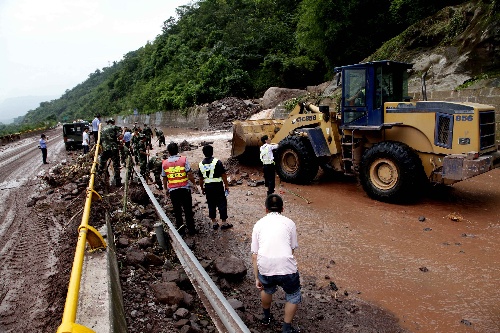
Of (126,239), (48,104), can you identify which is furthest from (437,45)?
(48,104)

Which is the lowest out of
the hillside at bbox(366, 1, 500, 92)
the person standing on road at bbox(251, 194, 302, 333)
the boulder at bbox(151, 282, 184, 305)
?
the boulder at bbox(151, 282, 184, 305)

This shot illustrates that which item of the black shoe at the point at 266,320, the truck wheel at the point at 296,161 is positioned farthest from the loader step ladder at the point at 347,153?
the black shoe at the point at 266,320

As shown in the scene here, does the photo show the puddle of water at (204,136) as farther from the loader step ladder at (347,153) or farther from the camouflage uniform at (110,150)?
the loader step ladder at (347,153)

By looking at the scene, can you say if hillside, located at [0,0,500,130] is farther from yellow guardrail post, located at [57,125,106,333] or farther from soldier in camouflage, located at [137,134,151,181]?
yellow guardrail post, located at [57,125,106,333]

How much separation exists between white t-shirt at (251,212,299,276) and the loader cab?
5.57 meters

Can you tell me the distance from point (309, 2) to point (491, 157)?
62.9ft

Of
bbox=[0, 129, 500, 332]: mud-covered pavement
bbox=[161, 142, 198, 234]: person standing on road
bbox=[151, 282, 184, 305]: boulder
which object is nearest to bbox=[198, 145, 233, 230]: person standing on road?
bbox=[161, 142, 198, 234]: person standing on road

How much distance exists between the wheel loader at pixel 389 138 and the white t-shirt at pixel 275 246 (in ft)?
16.0

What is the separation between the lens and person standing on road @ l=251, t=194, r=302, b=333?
3.78 m

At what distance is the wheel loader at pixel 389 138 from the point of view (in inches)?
290

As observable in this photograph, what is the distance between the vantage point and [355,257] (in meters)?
5.93

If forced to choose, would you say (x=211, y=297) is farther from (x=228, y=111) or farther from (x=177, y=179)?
(x=228, y=111)

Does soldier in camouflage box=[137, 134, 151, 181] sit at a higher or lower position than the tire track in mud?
higher

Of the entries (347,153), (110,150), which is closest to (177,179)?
(347,153)
